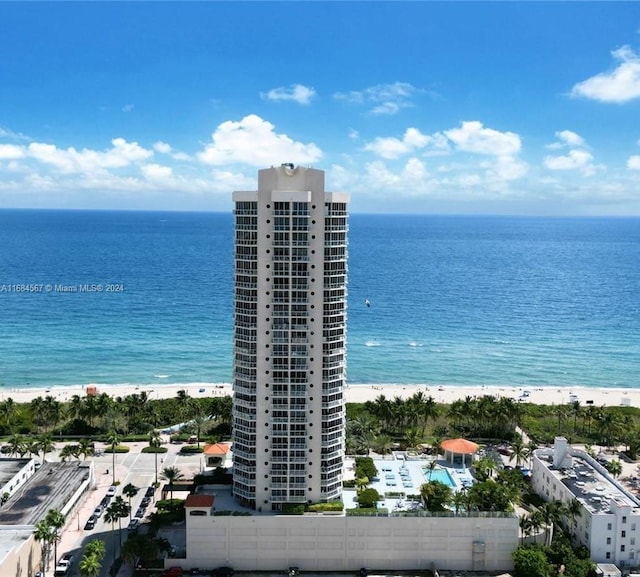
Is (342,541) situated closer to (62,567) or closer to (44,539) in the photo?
(62,567)

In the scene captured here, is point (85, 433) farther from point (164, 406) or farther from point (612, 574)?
point (612, 574)

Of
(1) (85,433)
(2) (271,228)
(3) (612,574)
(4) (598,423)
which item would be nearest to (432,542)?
(3) (612,574)

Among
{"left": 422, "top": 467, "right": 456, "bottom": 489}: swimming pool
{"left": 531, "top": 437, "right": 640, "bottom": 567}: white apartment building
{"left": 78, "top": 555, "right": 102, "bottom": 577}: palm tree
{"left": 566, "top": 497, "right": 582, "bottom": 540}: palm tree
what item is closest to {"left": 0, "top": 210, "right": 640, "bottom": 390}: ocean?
{"left": 531, "top": 437, "right": 640, "bottom": 567}: white apartment building

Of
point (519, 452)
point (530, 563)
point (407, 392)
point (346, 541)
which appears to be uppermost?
point (519, 452)

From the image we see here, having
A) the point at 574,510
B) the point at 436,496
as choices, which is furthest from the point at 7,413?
the point at 574,510

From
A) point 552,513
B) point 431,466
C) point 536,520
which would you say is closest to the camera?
point 536,520

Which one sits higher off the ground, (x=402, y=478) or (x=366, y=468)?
(x=366, y=468)
